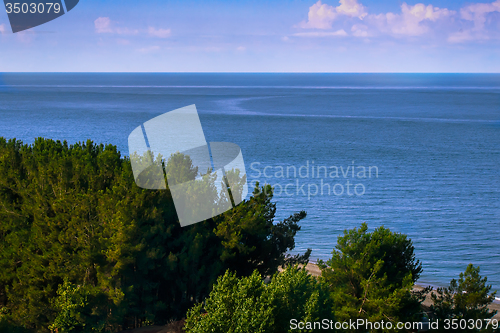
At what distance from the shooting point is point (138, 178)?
Answer: 18531mm

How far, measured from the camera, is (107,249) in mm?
17531

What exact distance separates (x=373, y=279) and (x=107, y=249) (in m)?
9.90

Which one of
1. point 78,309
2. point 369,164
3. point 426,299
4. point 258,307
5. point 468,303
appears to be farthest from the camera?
point 369,164

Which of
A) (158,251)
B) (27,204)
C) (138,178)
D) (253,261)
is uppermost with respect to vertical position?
(138,178)

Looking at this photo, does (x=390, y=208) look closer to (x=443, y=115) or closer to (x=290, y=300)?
(x=290, y=300)

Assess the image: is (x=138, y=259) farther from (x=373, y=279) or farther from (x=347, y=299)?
(x=373, y=279)

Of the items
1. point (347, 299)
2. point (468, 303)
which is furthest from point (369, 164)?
point (347, 299)

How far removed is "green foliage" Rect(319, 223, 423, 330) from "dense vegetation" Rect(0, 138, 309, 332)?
121 inches

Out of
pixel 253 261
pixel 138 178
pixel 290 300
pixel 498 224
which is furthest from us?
pixel 498 224

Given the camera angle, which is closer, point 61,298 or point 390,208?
point 61,298

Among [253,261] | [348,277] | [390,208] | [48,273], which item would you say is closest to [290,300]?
[348,277]

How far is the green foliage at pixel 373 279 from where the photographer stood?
53.8ft

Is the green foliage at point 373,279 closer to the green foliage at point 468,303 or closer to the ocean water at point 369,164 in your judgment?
the green foliage at point 468,303

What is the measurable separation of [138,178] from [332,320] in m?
9.38
